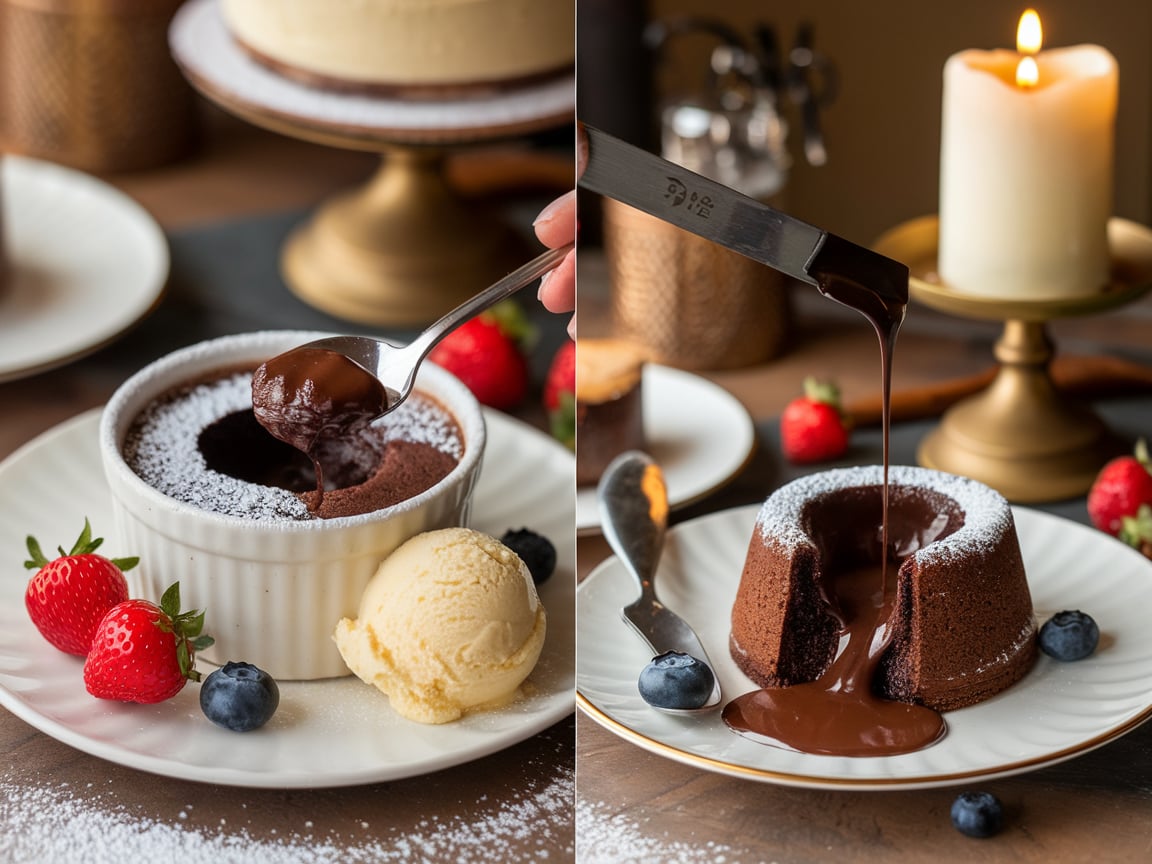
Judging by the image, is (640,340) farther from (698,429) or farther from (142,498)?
(142,498)

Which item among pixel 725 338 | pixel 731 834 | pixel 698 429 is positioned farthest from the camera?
pixel 725 338

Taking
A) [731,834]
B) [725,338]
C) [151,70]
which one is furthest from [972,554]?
[151,70]

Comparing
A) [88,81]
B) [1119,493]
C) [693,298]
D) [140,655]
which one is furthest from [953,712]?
[88,81]

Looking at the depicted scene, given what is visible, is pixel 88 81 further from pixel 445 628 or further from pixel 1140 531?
pixel 1140 531

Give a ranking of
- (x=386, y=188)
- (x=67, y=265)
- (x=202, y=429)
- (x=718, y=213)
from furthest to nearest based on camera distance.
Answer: (x=386, y=188), (x=67, y=265), (x=202, y=429), (x=718, y=213)

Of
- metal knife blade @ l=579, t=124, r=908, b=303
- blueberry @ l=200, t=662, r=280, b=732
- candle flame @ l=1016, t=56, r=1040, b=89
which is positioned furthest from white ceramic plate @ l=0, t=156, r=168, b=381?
candle flame @ l=1016, t=56, r=1040, b=89

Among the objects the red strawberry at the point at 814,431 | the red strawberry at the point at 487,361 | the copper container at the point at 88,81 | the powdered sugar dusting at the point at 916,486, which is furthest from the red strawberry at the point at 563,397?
the copper container at the point at 88,81

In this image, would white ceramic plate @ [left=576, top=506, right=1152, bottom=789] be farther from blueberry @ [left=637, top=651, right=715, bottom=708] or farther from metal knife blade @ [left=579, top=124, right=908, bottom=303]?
metal knife blade @ [left=579, top=124, right=908, bottom=303]

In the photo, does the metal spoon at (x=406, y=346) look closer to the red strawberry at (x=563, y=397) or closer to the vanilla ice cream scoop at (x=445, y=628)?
the vanilla ice cream scoop at (x=445, y=628)
